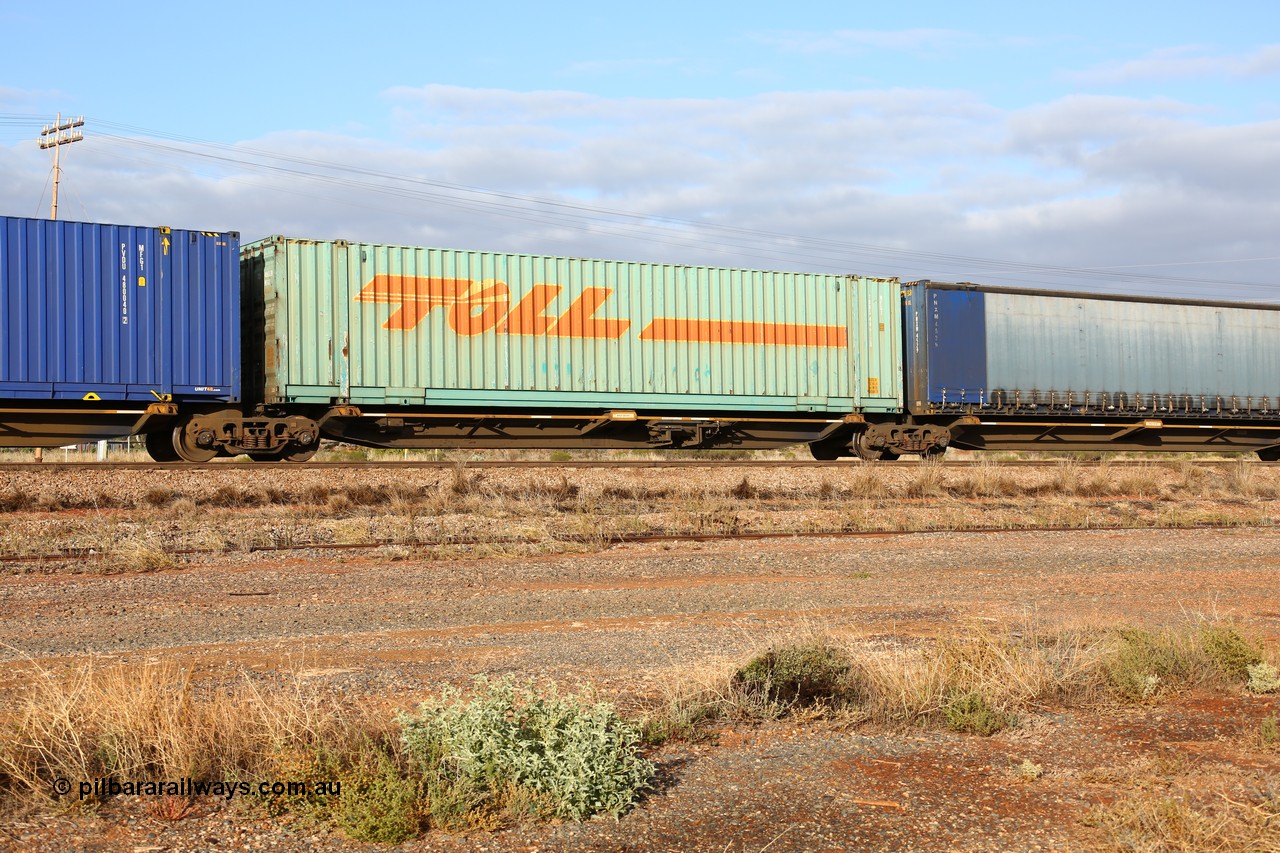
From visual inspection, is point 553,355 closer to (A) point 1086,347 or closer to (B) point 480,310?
(B) point 480,310

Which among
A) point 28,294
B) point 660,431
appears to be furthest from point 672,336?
point 28,294

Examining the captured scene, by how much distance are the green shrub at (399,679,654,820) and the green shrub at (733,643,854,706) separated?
131 centimetres

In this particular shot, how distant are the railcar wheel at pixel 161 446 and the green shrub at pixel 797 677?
13460mm

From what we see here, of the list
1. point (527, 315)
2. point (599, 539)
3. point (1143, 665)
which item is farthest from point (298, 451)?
point (1143, 665)

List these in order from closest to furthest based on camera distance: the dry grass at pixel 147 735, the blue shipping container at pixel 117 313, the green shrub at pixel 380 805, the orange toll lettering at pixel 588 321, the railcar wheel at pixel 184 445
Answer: the green shrub at pixel 380 805, the dry grass at pixel 147 735, the blue shipping container at pixel 117 313, the railcar wheel at pixel 184 445, the orange toll lettering at pixel 588 321

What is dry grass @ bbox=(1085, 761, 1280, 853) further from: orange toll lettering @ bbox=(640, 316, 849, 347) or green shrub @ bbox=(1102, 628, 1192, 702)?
orange toll lettering @ bbox=(640, 316, 849, 347)

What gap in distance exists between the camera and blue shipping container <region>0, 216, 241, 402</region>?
15.0m

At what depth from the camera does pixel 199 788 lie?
438cm

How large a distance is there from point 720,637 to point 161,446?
12468mm

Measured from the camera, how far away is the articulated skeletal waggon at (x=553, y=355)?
15.5 meters

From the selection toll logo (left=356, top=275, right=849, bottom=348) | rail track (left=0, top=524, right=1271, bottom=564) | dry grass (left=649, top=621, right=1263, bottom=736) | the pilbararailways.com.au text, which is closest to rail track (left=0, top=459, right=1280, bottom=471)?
toll logo (left=356, top=275, right=849, bottom=348)

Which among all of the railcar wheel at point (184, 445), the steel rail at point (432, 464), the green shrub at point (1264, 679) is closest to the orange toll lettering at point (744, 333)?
the steel rail at point (432, 464)

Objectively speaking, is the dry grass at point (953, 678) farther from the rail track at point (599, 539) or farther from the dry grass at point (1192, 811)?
the rail track at point (599, 539)

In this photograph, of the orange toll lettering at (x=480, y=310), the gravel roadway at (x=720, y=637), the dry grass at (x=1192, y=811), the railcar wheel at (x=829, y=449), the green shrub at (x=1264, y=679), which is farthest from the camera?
the railcar wheel at (x=829, y=449)
